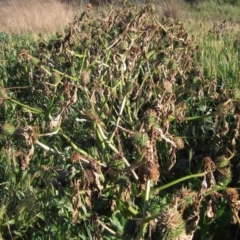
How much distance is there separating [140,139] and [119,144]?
0.27 m

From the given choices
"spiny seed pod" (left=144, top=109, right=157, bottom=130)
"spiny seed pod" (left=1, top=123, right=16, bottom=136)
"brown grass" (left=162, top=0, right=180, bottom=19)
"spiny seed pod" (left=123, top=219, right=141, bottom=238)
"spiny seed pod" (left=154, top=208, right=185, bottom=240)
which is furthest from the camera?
"brown grass" (left=162, top=0, right=180, bottom=19)

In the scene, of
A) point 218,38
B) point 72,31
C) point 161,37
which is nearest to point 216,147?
point 161,37

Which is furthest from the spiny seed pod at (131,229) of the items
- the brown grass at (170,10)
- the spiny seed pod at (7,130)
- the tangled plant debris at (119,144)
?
the brown grass at (170,10)

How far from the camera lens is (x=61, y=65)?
3.04 metres

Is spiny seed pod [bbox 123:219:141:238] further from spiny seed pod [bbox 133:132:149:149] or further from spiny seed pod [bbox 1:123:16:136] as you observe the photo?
spiny seed pod [bbox 1:123:16:136]

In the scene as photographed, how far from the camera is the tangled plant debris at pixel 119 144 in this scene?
1.65 meters

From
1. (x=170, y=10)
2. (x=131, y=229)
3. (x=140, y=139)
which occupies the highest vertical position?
(x=140, y=139)

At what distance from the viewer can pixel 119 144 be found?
193cm

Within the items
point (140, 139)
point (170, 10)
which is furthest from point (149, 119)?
point (170, 10)

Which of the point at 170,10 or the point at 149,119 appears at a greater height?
the point at 149,119

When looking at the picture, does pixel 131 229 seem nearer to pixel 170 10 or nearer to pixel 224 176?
pixel 224 176

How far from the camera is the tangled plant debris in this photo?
165 centimetres

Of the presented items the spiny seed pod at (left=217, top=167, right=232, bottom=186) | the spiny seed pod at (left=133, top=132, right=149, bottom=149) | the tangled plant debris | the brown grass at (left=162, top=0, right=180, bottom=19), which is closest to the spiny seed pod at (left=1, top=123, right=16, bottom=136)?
the tangled plant debris

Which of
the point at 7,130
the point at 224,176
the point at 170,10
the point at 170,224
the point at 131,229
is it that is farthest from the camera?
the point at 170,10
